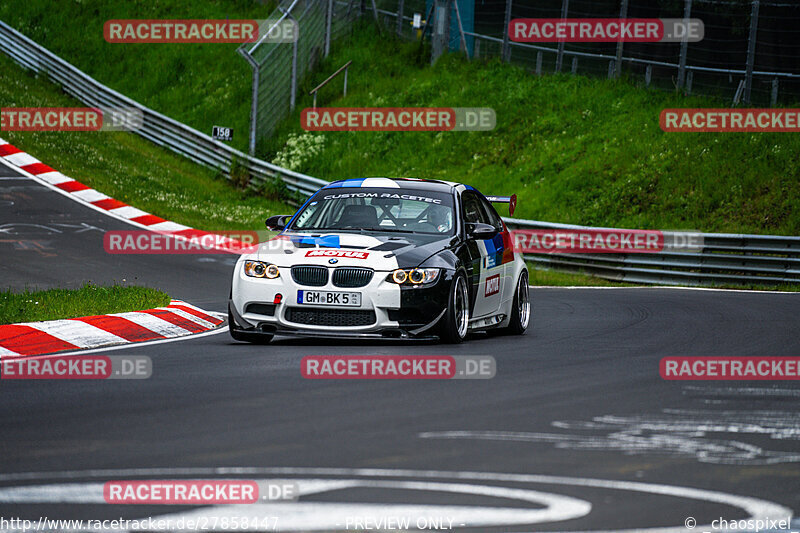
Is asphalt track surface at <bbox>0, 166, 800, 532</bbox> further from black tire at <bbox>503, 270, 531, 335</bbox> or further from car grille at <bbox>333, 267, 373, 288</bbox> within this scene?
black tire at <bbox>503, 270, 531, 335</bbox>

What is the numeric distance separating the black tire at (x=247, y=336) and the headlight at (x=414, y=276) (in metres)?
1.19

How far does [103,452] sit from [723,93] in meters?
22.6

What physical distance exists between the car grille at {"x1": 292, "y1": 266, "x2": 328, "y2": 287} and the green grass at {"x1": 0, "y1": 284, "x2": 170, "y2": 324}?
85.3 inches

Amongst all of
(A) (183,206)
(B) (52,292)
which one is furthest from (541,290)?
(A) (183,206)

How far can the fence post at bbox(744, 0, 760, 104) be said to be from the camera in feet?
81.5

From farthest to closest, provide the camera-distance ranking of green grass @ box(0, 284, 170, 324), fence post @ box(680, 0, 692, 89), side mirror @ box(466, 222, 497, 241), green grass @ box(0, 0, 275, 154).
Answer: green grass @ box(0, 0, 275, 154)
fence post @ box(680, 0, 692, 89)
side mirror @ box(466, 222, 497, 241)
green grass @ box(0, 284, 170, 324)

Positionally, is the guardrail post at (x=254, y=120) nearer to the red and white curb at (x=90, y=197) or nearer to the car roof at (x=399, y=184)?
the red and white curb at (x=90, y=197)

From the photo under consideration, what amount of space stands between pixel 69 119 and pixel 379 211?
24.2 meters

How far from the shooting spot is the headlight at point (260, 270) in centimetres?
1016

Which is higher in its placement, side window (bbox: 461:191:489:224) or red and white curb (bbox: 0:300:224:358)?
side window (bbox: 461:191:489:224)

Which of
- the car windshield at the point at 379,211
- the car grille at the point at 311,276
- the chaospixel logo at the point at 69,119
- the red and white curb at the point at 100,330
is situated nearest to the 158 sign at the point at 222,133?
the chaospixel logo at the point at 69,119

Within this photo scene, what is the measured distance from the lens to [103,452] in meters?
5.56

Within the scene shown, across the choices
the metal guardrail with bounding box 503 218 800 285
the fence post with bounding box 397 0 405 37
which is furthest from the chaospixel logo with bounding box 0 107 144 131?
the metal guardrail with bounding box 503 218 800 285

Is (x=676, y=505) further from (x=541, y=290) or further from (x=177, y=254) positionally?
(x=177, y=254)
